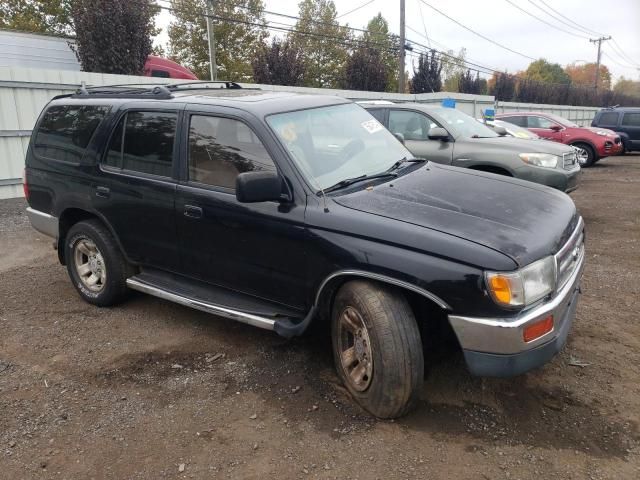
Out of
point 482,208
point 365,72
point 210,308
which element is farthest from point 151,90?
point 365,72

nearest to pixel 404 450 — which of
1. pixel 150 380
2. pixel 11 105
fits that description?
pixel 150 380

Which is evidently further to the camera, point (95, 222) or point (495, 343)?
point (95, 222)

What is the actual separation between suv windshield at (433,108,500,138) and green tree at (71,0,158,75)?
9453 millimetres

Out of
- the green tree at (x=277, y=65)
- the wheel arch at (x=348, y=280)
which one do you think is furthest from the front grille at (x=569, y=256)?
the green tree at (x=277, y=65)

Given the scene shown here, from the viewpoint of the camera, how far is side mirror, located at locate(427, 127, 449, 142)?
739cm

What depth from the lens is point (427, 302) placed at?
308 centimetres

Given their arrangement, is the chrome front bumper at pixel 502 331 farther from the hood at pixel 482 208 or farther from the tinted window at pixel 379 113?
the tinted window at pixel 379 113

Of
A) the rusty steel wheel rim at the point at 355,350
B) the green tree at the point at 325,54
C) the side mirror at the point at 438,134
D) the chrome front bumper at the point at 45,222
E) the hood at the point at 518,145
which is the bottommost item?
the rusty steel wheel rim at the point at 355,350

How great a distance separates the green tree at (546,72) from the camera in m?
81.9

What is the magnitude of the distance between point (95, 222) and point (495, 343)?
3535mm

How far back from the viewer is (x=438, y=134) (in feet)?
24.2

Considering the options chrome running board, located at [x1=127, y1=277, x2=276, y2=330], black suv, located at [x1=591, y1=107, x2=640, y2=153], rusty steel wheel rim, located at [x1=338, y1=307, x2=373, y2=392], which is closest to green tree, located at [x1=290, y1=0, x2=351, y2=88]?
black suv, located at [x1=591, y1=107, x2=640, y2=153]

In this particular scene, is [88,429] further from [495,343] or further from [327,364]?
[495,343]

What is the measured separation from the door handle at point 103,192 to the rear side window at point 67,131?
404 millimetres
